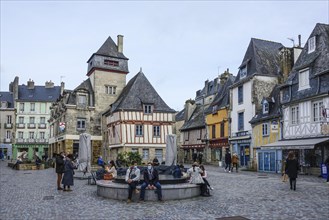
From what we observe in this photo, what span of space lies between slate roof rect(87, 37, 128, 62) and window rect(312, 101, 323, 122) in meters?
22.1

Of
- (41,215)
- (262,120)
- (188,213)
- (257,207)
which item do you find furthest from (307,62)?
(41,215)

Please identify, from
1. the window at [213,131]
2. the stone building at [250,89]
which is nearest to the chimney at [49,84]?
the window at [213,131]

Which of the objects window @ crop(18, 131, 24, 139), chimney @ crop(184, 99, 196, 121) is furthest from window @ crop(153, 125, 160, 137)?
window @ crop(18, 131, 24, 139)

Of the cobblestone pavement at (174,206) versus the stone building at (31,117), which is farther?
the stone building at (31,117)

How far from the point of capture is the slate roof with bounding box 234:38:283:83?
27.6 meters

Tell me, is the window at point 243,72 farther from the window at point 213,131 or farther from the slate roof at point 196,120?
the slate roof at point 196,120

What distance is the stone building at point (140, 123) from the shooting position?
31.0 m

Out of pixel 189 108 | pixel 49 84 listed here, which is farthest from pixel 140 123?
pixel 49 84

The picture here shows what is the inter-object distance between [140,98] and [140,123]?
2499 mm

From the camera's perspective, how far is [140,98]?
107 ft

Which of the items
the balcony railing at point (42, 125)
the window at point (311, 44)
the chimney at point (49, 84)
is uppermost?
the chimney at point (49, 84)

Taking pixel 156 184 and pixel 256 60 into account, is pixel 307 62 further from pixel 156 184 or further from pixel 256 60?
pixel 156 184

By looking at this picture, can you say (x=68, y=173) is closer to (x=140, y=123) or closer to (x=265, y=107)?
(x=265, y=107)

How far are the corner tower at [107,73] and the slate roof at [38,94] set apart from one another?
72.0 ft
